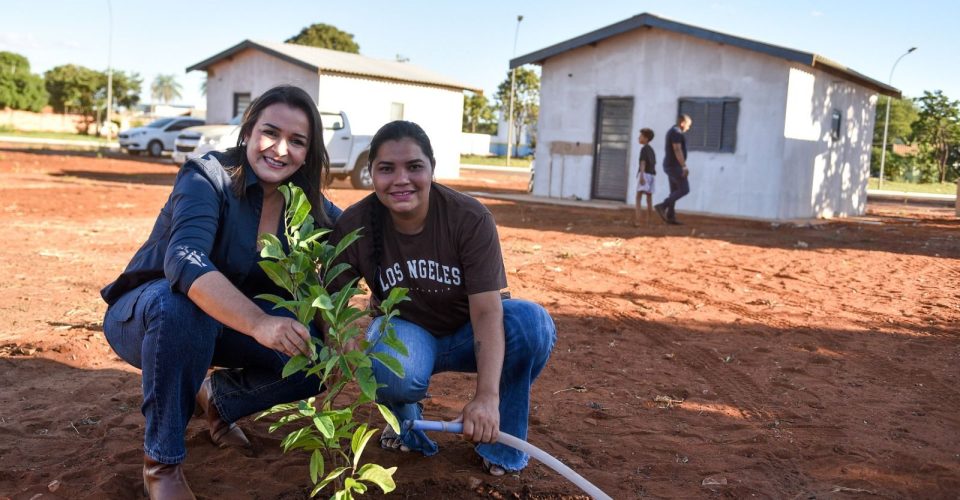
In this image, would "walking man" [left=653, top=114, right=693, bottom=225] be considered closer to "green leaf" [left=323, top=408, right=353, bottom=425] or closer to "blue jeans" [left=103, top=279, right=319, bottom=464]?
"blue jeans" [left=103, top=279, right=319, bottom=464]

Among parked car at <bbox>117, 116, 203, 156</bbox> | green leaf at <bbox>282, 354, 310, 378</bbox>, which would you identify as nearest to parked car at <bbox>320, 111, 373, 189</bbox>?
parked car at <bbox>117, 116, 203, 156</bbox>

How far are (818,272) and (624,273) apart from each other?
222 cm

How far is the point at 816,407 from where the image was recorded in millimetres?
4293

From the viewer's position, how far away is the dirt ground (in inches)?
126

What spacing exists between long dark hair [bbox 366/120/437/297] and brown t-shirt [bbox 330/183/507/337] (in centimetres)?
1

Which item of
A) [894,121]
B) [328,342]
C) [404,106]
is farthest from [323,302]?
[894,121]

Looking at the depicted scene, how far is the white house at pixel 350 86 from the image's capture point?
23984mm

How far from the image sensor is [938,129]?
1415 inches

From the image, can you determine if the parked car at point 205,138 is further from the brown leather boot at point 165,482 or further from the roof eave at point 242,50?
the brown leather boot at point 165,482

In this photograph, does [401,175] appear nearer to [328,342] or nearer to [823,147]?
[328,342]

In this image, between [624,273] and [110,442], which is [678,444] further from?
[624,273]

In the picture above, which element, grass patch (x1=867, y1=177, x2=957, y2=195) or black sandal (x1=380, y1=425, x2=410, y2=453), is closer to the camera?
black sandal (x1=380, y1=425, x2=410, y2=453)

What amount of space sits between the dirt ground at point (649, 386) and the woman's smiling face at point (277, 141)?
1.11 meters

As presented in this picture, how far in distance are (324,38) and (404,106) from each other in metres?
30.8
